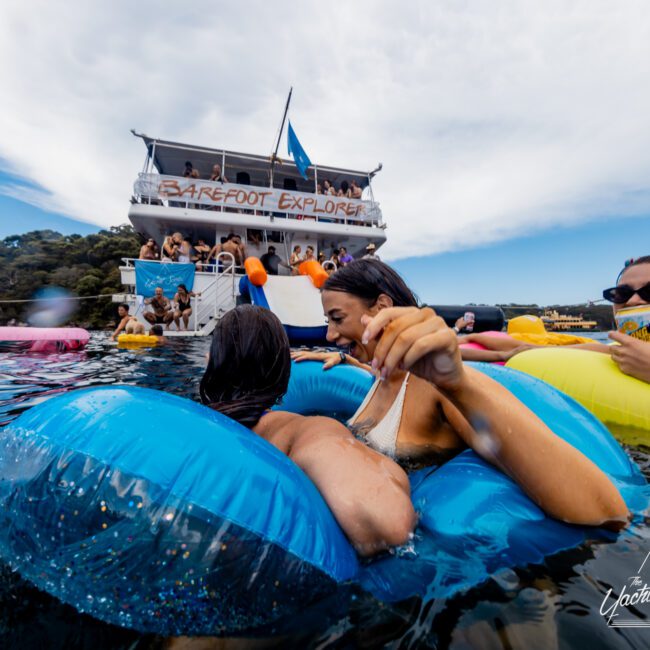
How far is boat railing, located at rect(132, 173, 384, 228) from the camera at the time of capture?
→ 12.2m

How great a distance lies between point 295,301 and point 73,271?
3129 cm

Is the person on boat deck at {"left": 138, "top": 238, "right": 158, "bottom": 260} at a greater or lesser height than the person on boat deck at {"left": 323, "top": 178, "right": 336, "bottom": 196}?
lesser

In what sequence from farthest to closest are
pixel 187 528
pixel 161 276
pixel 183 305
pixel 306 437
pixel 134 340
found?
pixel 183 305
pixel 161 276
pixel 134 340
pixel 306 437
pixel 187 528

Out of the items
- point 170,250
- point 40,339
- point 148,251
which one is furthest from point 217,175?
point 40,339

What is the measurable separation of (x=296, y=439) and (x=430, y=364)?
65cm

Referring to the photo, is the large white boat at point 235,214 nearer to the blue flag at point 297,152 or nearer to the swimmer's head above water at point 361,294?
the blue flag at point 297,152

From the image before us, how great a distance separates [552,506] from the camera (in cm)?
99

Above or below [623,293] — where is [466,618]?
below

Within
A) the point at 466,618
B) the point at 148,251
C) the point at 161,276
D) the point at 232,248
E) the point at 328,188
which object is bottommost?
the point at 466,618

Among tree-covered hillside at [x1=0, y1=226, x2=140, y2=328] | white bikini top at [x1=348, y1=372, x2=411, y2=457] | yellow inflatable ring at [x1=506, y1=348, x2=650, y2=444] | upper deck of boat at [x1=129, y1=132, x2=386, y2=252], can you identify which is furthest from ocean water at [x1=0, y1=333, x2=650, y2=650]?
tree-covered hillside at [x1=0, y1=226, x2=140, y2=328]

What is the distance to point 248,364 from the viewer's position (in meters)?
1.39

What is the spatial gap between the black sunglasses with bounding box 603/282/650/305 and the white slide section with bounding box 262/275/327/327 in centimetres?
566

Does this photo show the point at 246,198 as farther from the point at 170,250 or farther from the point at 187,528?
the point at 187,528

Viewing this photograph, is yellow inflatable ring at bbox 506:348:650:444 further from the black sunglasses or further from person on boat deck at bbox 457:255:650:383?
the black sunglasses
